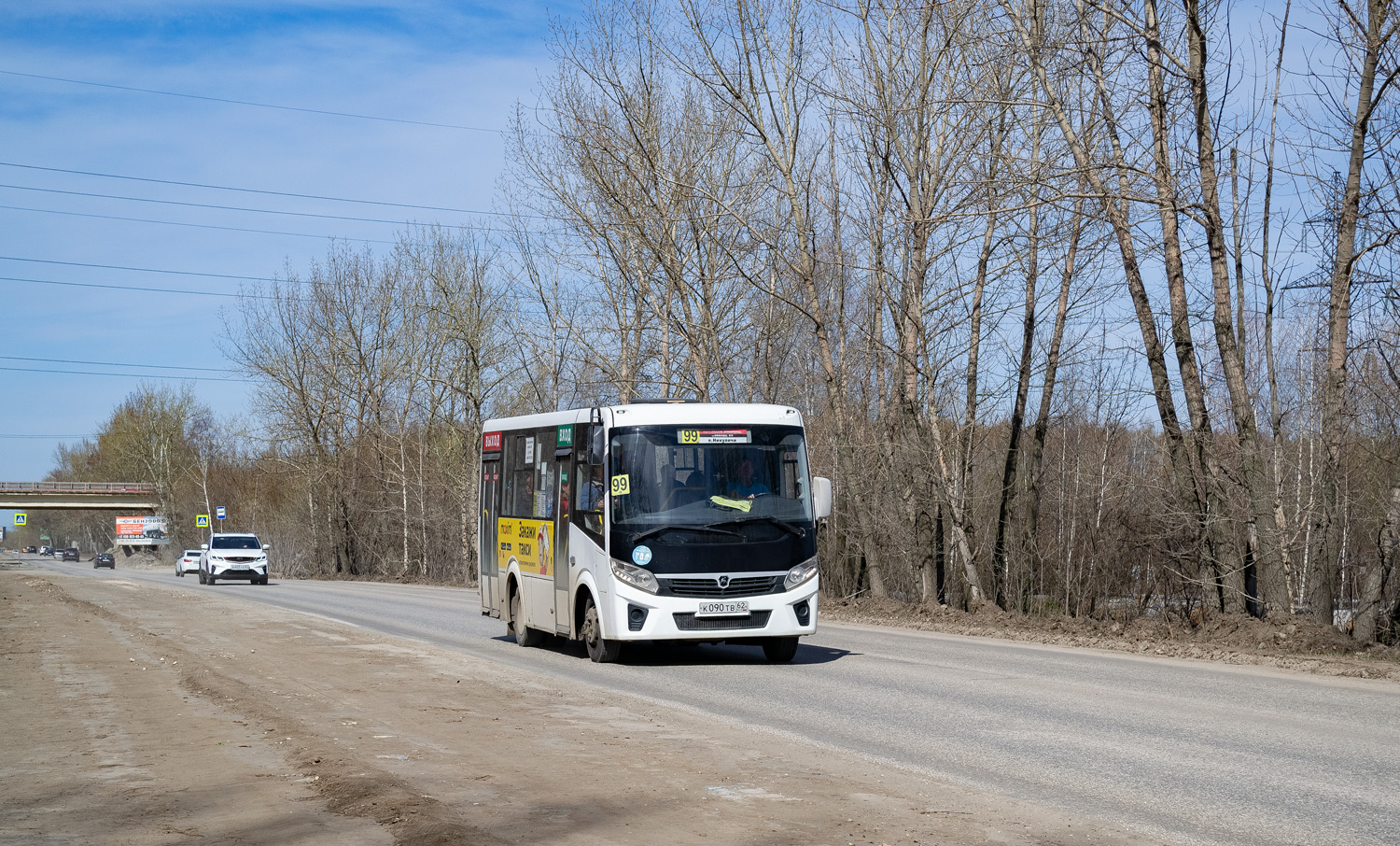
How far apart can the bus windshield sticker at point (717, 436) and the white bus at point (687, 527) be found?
0.01 m

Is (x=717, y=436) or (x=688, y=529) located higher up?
(x=717, y=436)

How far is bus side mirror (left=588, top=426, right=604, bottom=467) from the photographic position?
52.0 ft

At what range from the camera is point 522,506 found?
61.6ft

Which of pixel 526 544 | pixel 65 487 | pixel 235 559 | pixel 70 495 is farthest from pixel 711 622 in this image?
pixel 65 487

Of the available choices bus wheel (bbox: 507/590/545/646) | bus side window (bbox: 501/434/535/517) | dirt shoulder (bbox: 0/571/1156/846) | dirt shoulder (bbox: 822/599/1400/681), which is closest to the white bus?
bus side window (bbox: 501/434/535/517)

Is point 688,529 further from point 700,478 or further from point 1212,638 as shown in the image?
point 1212,638

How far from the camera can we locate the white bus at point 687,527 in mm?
15414

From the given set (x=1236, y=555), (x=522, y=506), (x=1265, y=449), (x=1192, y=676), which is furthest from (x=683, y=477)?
(x=1265, y=449)

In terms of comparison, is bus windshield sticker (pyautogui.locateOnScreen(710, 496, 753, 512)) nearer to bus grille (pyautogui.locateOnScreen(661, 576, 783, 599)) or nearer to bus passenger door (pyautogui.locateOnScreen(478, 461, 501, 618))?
bus grille (pyautogui.locateOnScreen(661, 576, 783, 599))

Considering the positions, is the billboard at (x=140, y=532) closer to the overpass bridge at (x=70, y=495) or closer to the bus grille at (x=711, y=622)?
the overpass bridge at (x=70, y=495)

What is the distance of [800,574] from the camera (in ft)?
51.5

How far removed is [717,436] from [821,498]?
1.49m

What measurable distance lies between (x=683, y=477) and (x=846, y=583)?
15.1 metres

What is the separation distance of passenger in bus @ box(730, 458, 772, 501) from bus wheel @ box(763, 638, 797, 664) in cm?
181
